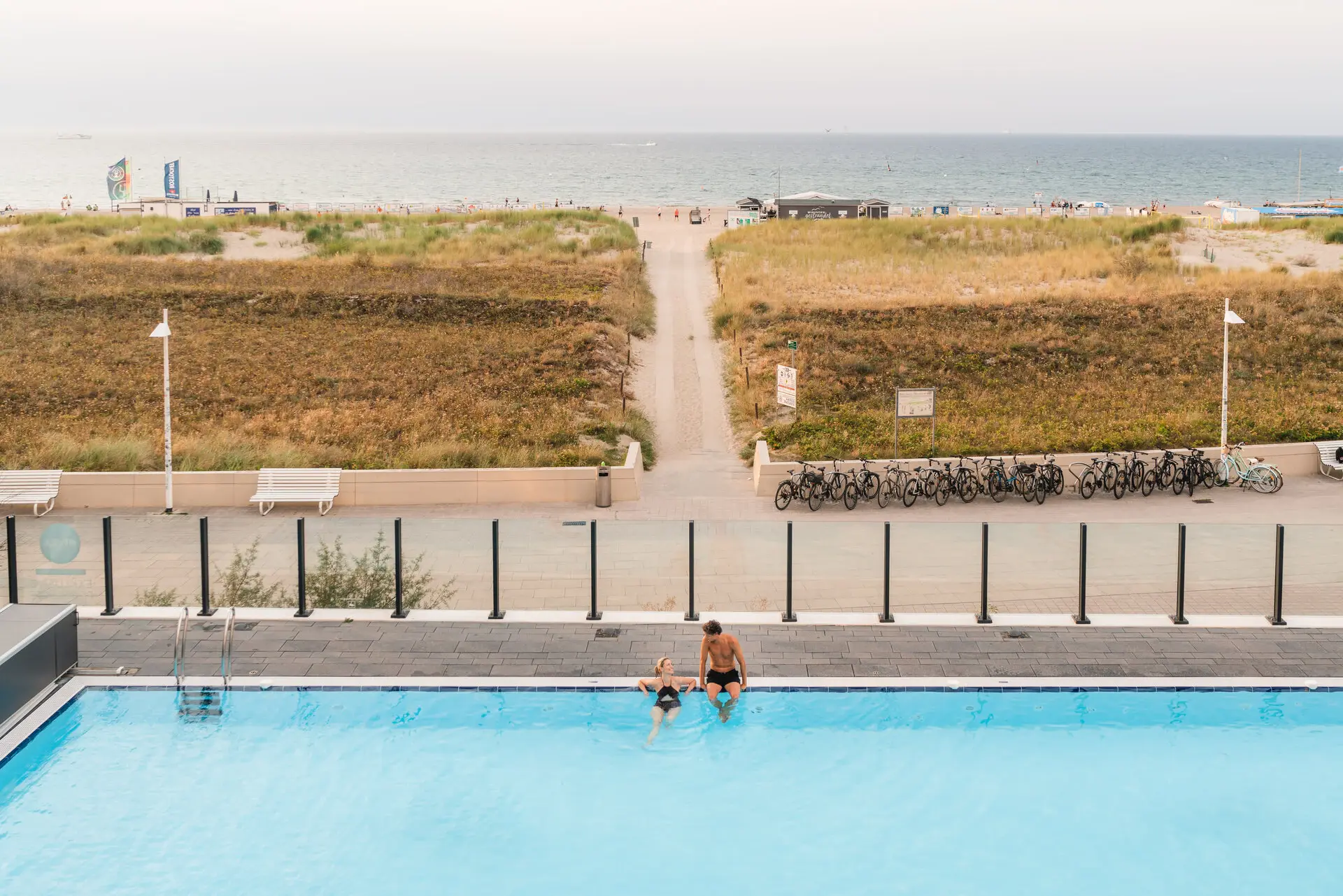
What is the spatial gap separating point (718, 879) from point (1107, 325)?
1134 inches

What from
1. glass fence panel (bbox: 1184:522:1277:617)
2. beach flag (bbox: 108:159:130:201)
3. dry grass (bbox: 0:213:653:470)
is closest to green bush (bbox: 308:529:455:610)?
dry grass (bbox: 0:213:653:470)

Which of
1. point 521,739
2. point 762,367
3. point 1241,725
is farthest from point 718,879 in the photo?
point 762,367

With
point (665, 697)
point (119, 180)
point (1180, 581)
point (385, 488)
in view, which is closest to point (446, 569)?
point (665, 697)

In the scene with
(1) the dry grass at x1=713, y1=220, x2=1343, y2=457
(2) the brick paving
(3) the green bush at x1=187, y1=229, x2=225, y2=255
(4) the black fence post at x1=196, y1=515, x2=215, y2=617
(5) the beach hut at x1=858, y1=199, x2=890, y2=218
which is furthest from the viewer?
(5) the beach hut at x1=858, y1=199, x2=890, y2=218

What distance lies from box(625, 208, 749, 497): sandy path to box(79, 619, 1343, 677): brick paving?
8.39 m

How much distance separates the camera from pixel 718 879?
955 centimetres

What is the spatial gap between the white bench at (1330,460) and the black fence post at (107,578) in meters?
20.1

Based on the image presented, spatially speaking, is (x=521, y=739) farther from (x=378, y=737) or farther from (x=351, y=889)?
(x=351, y=889)

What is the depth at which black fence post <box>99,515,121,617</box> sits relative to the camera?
13.8m

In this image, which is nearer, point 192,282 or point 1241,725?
point 1241,725

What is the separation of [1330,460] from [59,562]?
68.0 ft

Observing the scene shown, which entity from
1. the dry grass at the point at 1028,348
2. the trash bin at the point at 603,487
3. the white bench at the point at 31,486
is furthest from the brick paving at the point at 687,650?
the dry grass at the point at 1028,348

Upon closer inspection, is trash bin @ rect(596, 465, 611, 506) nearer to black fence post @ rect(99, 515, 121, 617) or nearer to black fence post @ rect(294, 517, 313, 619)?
black fence post @ rect(294, 517, 313, 619)

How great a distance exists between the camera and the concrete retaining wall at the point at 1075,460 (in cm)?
2094
